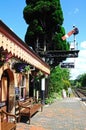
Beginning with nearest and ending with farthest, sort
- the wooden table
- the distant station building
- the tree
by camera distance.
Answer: the distant station building
the wooden table
the tree

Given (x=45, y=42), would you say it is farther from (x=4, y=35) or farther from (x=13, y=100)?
(x=4, y=35)

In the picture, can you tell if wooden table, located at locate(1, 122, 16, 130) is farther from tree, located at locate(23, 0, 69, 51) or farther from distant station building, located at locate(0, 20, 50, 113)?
tree, located at locate(23, 0, 69, 51)

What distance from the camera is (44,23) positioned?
31.5 meters

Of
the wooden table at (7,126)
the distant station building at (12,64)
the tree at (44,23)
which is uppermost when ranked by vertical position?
the tree at (44,23)

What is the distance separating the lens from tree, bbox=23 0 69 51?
103ft

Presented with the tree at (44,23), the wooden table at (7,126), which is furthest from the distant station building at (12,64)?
the tree at (44,23)

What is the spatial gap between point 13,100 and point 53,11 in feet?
59.5

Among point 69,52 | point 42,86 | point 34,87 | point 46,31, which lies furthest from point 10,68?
point 46,31

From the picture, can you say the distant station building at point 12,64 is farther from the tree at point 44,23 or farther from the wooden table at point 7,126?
the tree at point 44,23

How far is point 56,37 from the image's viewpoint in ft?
105

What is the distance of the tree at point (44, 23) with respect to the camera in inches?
1232

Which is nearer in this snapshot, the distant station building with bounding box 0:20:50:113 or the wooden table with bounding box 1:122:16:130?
the distant station building with bounding box 0:20:50:113

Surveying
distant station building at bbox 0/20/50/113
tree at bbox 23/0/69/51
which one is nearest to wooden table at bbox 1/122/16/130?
distant station building at bbox 0/20/50/113

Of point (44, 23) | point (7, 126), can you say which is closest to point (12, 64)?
point (7, 126)
